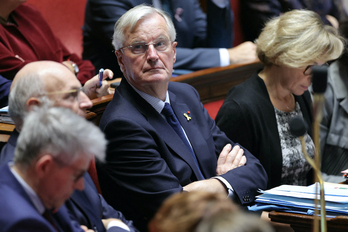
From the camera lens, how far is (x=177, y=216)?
34.5 inches

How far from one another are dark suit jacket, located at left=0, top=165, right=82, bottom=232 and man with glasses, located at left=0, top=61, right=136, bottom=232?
0.25 metres

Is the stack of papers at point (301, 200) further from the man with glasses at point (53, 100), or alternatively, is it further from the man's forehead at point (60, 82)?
the man's forehead at point (60, 82)

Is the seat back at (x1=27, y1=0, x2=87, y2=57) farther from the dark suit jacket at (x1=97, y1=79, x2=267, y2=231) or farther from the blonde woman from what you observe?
the dark suit jacket at (x1=97, y1=79, x2=267, y2=231)

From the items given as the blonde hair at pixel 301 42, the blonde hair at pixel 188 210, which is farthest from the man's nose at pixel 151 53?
the blonde hair at pixel 188 210

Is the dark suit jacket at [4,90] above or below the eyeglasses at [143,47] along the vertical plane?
below

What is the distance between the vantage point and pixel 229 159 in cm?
210

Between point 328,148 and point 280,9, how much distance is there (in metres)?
1.61

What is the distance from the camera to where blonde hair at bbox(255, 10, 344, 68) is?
2369 mm

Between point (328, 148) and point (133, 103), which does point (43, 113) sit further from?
point (328, 148)

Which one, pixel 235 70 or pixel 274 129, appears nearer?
pixel 274 129

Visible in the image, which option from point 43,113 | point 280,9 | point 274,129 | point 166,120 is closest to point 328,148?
point 274,129

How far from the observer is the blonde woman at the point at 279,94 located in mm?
2375

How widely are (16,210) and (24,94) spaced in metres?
0.41

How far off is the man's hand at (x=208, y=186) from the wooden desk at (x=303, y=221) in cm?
27
